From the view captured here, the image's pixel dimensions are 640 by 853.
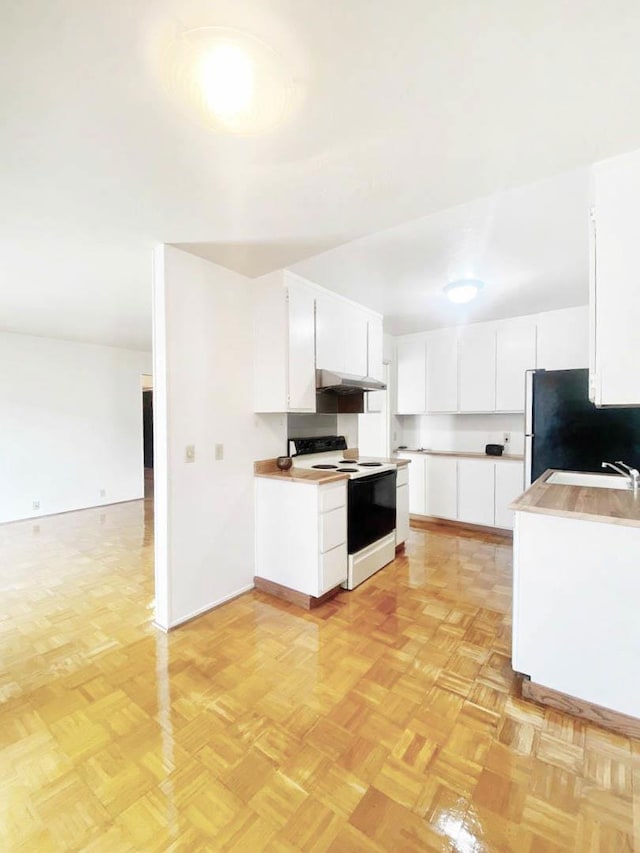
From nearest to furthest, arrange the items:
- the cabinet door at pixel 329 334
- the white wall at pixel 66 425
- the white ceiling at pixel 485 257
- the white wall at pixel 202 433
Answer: the white ceiling at pixel 485 257 → the white wall at pixel 202 433 → the cabinet door at pixel 329 334 → the white wall at pixel 66 425

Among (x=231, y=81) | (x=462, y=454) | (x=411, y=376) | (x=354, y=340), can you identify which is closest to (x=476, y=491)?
(x=462, y=454)

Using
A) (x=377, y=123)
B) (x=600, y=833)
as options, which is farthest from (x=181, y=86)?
(x=600, y=833)

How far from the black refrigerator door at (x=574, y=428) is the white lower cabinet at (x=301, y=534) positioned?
1.86 metres

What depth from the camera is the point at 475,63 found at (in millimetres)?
1104

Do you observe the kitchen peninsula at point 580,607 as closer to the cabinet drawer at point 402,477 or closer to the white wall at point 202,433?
the cabinet drawer at point 402,477

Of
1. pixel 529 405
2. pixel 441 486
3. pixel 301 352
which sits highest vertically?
pixel 301 352

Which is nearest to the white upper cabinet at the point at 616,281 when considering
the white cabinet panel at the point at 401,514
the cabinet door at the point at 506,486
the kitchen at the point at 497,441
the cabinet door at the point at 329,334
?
the kitchen at the point at 497,441

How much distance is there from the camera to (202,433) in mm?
2488

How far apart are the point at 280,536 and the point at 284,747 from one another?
136 cm

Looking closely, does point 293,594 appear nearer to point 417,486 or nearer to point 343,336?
point 343,336

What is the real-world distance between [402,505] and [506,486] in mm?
1326

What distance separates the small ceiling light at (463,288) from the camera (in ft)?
9.48

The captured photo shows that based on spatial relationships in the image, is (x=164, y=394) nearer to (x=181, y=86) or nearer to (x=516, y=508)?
Result: (x=181, y=86)

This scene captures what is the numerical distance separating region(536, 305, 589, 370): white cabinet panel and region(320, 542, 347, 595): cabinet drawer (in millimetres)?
2910
